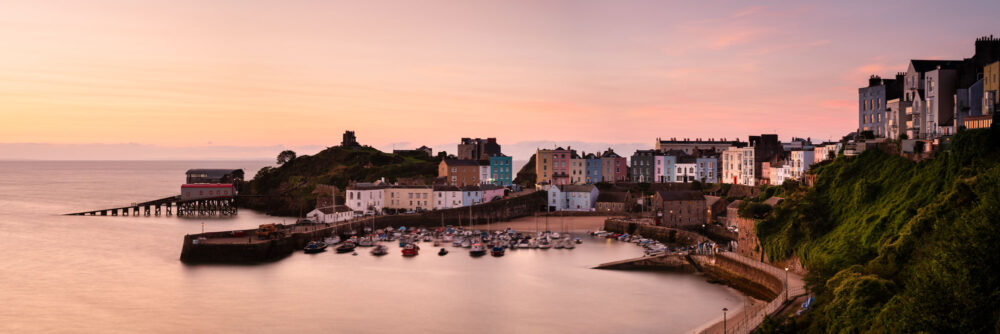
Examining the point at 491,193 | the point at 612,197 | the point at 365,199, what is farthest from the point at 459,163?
the point at 612,197

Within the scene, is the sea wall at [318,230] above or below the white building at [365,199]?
below

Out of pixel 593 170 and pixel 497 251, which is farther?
pixel 593 170

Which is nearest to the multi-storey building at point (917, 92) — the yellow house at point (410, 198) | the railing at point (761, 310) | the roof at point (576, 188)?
the railing at point (761, 310)

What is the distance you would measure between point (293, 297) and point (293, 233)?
16646 millimetres

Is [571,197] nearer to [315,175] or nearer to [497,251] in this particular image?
[497,251]

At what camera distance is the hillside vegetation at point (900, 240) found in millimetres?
17344

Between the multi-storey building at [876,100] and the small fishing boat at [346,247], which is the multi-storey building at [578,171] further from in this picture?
the small fishing boat at [346,247]

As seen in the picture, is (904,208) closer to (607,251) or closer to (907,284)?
(907,284)

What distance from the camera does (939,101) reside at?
3900 centimetres

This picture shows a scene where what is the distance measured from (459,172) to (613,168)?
18.8 m

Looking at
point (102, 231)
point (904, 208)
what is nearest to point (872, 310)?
point (904, 208)

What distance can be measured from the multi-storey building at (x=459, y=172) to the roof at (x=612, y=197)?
18.0 m

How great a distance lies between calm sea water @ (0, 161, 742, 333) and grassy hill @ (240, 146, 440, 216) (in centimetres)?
2860

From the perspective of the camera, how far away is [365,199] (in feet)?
220
